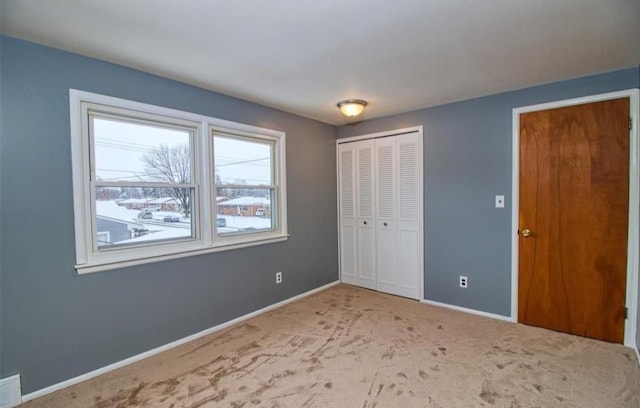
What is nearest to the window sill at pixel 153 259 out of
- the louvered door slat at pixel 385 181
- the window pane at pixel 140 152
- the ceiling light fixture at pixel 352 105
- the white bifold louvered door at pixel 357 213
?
the window pane at pixel 140 152

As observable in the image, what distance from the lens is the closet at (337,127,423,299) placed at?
3723 millimetres

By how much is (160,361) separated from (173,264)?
756 millimetres

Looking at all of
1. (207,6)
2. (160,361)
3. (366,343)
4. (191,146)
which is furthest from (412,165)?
(160,361)

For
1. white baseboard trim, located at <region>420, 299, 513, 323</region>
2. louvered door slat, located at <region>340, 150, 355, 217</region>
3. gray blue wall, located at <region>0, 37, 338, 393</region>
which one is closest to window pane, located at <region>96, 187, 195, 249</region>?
gray blue wall, located at <region>0, 37, 338, 393</region>

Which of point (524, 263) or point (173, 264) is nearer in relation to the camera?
point (173, 264)

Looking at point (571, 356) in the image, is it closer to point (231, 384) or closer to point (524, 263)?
point (524, 263)

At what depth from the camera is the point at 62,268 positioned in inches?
83.0

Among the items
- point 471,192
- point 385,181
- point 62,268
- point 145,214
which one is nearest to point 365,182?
point 385,181

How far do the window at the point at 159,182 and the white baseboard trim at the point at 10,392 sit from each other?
72 cm

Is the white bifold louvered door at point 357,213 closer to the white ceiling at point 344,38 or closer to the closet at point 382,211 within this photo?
the closet at point 382,211

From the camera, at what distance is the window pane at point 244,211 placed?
10.3 feet

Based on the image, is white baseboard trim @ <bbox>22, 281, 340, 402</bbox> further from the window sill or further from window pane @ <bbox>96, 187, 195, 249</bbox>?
window pane @ <bbox>96, 187, 195, 249</bbox>

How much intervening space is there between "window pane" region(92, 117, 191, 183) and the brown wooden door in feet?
10.5

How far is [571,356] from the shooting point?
2410 mm
